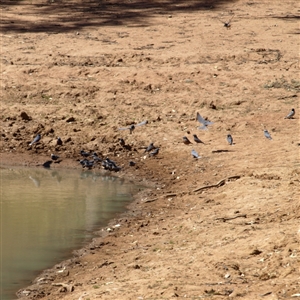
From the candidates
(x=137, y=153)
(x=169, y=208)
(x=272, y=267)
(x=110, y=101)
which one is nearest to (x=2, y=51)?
(x=110, y=101)

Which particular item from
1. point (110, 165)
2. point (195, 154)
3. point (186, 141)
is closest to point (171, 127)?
point (186, 141)

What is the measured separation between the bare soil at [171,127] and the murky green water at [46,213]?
20cm

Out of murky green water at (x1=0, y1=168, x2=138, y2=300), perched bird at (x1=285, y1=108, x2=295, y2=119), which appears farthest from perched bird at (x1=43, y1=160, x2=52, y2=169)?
perched bird at (x1=285, y1=108, x2=295, y2=119)

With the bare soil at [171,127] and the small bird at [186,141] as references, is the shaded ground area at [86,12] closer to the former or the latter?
the bare soil at [171,127]

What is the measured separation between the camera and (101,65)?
1488cm

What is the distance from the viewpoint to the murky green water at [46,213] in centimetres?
804

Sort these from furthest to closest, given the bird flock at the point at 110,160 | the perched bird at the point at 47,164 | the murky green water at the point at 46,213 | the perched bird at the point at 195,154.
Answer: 1. the perched bird at the point at 47,164
2. the bird flock at the point at 110,160
3. the perched bird at the point at 195,154
4. the murky green water at the point at 46,213

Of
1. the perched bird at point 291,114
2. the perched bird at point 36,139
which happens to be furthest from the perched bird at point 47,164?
the perched bird at point 291,114

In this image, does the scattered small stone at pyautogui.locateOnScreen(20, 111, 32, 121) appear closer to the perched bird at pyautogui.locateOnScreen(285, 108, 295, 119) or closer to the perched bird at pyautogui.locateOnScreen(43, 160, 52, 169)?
the perched bird at pyautogui.locateOnScreen(43, 160, 52, 169)

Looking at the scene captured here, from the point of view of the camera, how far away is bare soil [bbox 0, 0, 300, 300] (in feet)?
23.6

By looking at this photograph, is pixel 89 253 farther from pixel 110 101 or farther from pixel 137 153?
pixel 110 101

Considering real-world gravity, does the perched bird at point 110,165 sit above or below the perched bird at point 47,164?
above

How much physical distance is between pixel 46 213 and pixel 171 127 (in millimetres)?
3626

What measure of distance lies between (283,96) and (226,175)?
3.44m
